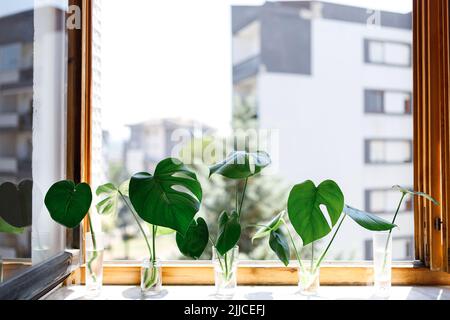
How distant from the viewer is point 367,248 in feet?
4.31

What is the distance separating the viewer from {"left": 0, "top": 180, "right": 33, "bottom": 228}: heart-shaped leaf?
891 millimetres

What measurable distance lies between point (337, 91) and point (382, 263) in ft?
1.81

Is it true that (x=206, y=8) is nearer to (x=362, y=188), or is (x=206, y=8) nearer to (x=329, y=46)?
(x=329, y=46)

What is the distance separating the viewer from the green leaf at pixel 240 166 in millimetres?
1037

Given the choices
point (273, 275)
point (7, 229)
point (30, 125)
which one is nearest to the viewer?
point (7, 229)

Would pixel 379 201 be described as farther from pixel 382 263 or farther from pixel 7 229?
pixel 7 229

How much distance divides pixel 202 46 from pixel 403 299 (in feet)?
3.18

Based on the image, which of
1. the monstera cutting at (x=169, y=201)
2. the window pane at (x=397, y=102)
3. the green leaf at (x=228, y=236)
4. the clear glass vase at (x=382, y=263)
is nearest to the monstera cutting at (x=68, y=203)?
the monstera cutting at (x=169, y=201)

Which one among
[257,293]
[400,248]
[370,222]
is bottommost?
[257,293]

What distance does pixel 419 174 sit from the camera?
125 cm

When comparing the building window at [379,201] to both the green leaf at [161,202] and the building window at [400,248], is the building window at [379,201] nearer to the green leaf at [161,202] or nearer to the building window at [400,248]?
the building window at [400,248]

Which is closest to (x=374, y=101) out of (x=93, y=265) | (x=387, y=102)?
(x=387, y=102)

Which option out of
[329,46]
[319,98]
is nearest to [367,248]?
[319,98]

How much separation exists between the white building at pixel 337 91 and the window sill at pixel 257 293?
16 cm
